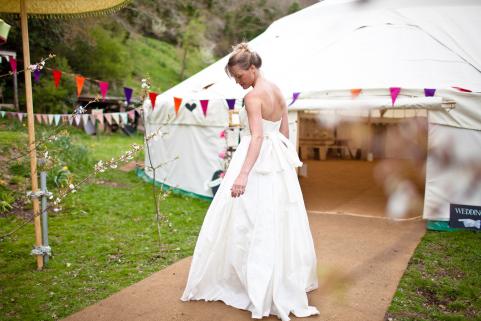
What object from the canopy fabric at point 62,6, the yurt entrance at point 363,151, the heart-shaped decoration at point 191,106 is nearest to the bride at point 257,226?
the canopy fabric at point 62,6

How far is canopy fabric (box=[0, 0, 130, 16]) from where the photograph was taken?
3893mm

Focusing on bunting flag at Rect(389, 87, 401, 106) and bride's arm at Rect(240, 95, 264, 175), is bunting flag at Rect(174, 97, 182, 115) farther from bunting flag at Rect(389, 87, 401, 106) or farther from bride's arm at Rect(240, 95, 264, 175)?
bride's arm at Rect(240, 95, 264, 175)

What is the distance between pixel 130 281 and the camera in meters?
3.66

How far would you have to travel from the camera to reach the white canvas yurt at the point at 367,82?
5.46 metres

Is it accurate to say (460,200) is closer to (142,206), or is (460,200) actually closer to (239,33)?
(142,206)

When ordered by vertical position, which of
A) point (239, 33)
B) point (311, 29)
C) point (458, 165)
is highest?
point (239, 33)

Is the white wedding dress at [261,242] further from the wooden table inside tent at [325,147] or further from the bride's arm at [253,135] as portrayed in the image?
the wooden table inside tent at [325,147]

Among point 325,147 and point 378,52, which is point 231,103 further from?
point 325,147

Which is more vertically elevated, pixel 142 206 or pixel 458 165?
pixel 458 165

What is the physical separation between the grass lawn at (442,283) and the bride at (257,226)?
0.82m

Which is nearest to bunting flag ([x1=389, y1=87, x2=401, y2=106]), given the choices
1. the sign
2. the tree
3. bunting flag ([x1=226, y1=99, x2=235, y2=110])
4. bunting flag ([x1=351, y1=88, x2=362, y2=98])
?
bunting flag ([x1=351, y1=88, x2=362, y2=98])

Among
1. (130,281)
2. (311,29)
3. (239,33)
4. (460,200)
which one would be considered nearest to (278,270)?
(130,281)

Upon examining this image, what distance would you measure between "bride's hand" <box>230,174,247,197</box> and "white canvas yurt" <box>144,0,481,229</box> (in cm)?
196

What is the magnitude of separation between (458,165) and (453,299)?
254cm
